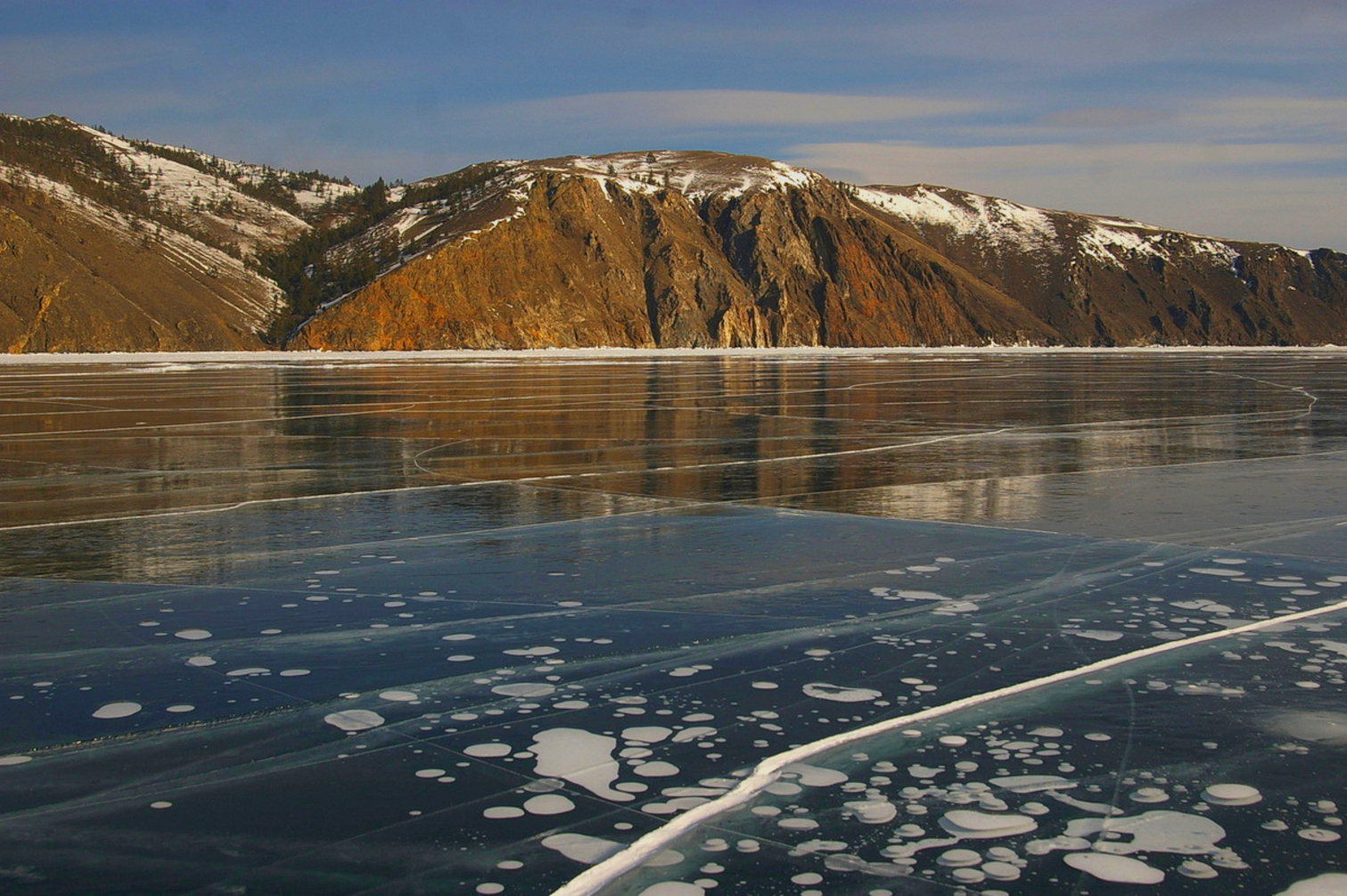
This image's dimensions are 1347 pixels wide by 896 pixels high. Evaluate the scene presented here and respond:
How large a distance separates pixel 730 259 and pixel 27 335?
7574cm

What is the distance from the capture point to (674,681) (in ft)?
21.2

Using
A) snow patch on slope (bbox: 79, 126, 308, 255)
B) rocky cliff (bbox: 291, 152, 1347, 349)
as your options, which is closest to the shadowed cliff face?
rocky cliff (bbox: 291, 152, 1347, 349)

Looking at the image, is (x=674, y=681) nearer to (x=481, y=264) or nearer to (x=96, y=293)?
(x=96, y=293)

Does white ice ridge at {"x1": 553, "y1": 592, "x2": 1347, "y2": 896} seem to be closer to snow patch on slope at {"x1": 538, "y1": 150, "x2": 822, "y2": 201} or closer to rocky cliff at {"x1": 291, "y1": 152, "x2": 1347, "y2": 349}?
rocky cliff at {"x1": 291, "y1": 152, "x2": 1347, "y2": 349}

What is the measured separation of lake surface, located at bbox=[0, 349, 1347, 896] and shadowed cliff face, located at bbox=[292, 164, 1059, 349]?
99.0 meters

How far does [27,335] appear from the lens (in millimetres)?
91438

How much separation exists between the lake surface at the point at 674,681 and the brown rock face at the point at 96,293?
8758cm

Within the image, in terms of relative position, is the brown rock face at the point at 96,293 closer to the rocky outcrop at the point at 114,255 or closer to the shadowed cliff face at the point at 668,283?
the rocky outcrop at the point at 114,255

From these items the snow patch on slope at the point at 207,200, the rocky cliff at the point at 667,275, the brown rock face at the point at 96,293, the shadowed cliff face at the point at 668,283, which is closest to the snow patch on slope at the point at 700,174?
the rocky cliff at the point at 667,275

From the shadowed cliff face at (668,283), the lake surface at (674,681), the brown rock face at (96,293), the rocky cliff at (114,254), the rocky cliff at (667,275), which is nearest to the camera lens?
the lake surface at (674,681)

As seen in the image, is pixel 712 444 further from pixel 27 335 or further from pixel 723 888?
pixel 27 335

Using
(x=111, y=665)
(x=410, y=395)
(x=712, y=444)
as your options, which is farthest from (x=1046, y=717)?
(x=410, y=395)

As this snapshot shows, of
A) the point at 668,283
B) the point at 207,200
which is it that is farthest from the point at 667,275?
the point at 207,200

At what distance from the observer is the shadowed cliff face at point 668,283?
370 ft
